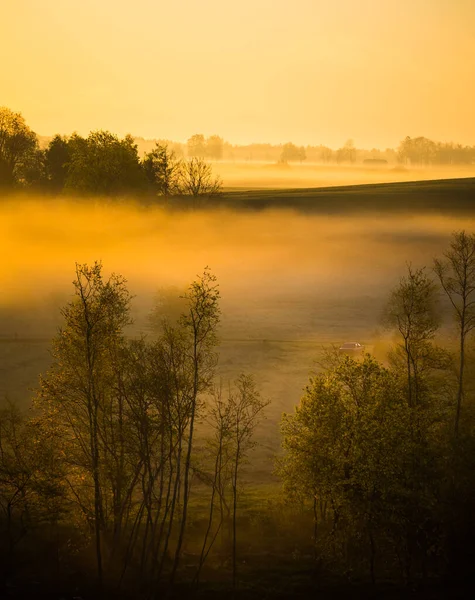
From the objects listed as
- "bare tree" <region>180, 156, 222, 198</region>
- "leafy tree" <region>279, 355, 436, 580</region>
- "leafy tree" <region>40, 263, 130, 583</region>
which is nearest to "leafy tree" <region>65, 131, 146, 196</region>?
"bare tree" <region>180, 156, 222, 198</region>

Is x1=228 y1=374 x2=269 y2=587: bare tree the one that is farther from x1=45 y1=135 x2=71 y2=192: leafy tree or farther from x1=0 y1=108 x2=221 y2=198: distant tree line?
x1=45 y1=135 x2=71 y2=192: leafy tree

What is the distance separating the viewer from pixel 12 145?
365ft

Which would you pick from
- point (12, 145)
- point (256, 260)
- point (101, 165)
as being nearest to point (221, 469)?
point (101, 165)

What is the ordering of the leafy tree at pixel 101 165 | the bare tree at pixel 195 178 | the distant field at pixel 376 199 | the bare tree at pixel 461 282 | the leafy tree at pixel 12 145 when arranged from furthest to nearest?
1. the distant field at pixel 376 199
2. the bare tree at pixel 195 178
3. the leafy tree at pixel 12 145
4. the leafy tree at pixel 101 165
5. the bare tree at pixel 461 282

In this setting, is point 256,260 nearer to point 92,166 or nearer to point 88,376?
point 92,166

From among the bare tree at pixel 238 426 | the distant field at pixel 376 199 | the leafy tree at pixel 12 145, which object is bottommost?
the bare tree at pixel 238 426

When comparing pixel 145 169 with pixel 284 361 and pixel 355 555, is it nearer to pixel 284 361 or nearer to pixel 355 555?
pixel 284 361

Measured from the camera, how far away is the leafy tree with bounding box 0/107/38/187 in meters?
110

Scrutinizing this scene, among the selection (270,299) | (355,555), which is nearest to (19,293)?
(270,299)

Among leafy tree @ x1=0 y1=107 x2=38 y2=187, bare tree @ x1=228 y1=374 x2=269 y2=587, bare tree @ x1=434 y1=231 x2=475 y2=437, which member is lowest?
bare tree @ x1=228 y1=374 x2=269 y2=587

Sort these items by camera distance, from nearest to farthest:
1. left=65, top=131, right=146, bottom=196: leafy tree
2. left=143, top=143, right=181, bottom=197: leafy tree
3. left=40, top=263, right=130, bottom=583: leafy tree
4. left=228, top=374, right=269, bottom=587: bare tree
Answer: left=40, top=263, right=130, bottom=583: leafy tree
left=228, top=374, right=269, bottom=587: bare tree
left=65, top=131, right=146, bottom=196: leafy tree
left=143, top=143, right=181, bottom=197: leafy tree

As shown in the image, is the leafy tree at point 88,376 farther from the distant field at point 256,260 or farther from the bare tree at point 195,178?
the bare tree at point 195,178

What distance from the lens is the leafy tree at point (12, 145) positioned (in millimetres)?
109688

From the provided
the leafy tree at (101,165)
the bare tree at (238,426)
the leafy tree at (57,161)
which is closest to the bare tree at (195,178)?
the leafy tree at (57,161)
